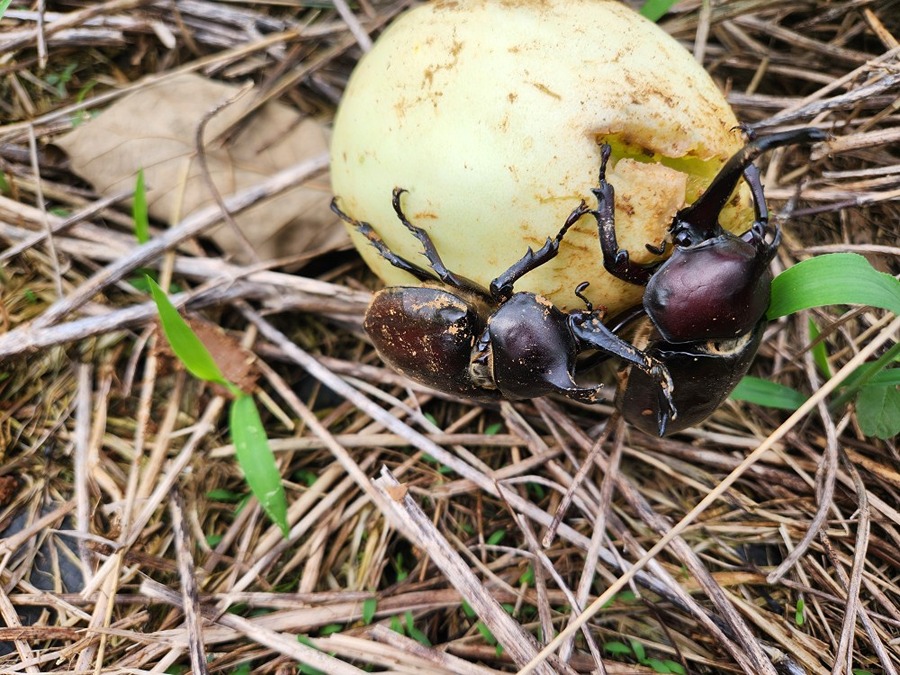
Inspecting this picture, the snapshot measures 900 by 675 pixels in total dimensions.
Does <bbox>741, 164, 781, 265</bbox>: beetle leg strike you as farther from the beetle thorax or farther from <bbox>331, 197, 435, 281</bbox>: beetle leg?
<bbox>331, 197, 435, 281</bbox>: beetle leg

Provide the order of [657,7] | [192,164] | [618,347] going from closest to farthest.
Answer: [618,347], [657,7], [192,164]

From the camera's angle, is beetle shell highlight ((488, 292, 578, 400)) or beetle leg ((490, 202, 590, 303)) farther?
beetle shell highlight ((488, 292, 578, 400))

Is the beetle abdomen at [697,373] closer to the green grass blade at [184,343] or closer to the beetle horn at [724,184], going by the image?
the beetle horn at [724,184]

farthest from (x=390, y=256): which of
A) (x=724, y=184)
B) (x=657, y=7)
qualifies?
(x=657, y=7)

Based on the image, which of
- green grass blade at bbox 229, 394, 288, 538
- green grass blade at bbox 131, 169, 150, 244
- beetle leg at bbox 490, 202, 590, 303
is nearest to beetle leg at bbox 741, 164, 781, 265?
beetle leg at bbox 490, 202, 590, 303

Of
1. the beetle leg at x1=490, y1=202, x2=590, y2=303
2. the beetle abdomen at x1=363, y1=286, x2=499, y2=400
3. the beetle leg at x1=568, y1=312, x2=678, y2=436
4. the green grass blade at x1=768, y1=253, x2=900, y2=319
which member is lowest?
the green grass blade at x1=768, y1=253, x2=900, y2=319

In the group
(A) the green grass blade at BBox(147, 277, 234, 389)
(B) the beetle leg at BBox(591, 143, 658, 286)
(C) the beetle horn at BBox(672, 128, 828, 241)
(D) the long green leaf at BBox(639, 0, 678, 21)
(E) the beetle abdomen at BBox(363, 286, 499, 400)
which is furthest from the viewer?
(D) the long green leaf at BBox(639, 0, 678, 21)

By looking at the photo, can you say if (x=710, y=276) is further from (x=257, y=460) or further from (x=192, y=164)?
(x=192, y=164)

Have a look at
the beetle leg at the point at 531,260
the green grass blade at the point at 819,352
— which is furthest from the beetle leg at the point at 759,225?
the green grass blade at the point at 819,352
